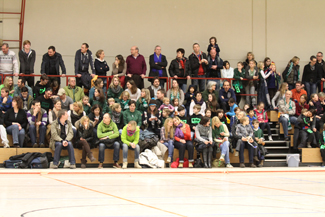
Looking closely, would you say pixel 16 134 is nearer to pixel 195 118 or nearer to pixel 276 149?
pixel 195 118

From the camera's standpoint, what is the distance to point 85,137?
1062cm

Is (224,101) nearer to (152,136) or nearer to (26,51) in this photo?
(152,136)

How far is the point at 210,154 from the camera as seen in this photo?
11.1 m

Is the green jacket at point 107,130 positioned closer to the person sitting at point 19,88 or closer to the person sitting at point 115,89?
the person sitting at point 115,89

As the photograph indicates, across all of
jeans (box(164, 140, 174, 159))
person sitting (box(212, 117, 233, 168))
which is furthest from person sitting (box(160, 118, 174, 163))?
person sitting (box(212, 117, 233, 168))

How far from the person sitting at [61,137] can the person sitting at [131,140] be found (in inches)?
49.4

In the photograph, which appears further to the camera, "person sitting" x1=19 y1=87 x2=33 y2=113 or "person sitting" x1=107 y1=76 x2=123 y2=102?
"person sitting" x1=107 y1=76 x2=123 y2=102

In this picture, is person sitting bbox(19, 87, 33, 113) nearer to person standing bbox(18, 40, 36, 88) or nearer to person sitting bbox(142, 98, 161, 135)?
person standing bbox(18, 40, 36, 88)

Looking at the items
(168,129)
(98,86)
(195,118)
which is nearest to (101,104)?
(98,86)

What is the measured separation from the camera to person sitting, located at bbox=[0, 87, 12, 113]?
11248 mm

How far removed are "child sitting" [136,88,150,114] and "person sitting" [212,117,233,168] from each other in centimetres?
197

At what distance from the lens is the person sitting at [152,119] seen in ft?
37.8

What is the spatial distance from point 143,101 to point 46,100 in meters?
2.71

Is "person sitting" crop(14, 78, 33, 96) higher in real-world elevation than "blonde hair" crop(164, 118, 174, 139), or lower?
higher
